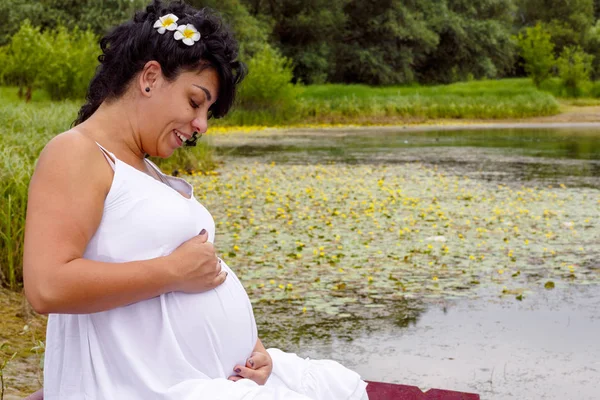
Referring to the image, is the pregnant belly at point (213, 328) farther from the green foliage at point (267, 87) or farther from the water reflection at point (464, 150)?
the green foliage at point (267, 87)

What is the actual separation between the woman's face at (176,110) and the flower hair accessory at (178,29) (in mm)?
79

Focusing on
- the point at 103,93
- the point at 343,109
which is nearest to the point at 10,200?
the point at 103,93

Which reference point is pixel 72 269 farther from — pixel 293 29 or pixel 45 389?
pixel 293 29

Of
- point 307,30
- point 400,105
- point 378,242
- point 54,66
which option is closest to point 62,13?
point 307,30

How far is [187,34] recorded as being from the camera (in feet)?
6.58

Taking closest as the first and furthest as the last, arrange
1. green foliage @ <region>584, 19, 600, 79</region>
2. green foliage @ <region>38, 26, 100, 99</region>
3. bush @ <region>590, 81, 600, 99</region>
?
green foliage @ <region>38, 26, 100, 99</region> < bush @ <region>590, 81, 600, 99</region> < green foliage @ <region>584, 19, 600, 79</region>

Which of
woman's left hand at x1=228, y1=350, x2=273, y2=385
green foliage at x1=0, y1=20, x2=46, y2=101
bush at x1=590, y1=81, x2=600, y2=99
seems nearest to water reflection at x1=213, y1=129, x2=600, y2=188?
green foliage at x1=0, y1=20, x2=46, y2=101

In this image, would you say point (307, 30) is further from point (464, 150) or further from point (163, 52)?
point (163, 52)

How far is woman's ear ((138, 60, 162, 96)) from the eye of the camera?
2000 mm

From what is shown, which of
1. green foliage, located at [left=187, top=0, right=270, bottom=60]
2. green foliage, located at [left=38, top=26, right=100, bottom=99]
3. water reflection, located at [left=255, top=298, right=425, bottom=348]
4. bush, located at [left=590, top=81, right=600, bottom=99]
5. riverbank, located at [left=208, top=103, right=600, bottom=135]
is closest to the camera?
water reflection, located at [left=255, top=298, right=425, bottom=348]

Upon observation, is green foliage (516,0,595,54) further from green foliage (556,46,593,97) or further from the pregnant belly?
the pregnant belly

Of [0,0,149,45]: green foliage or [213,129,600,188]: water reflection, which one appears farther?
[0,0,149,45]: green foliage

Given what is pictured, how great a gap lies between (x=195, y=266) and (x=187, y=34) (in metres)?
0.53

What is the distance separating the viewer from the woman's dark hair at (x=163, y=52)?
6.57 feet
